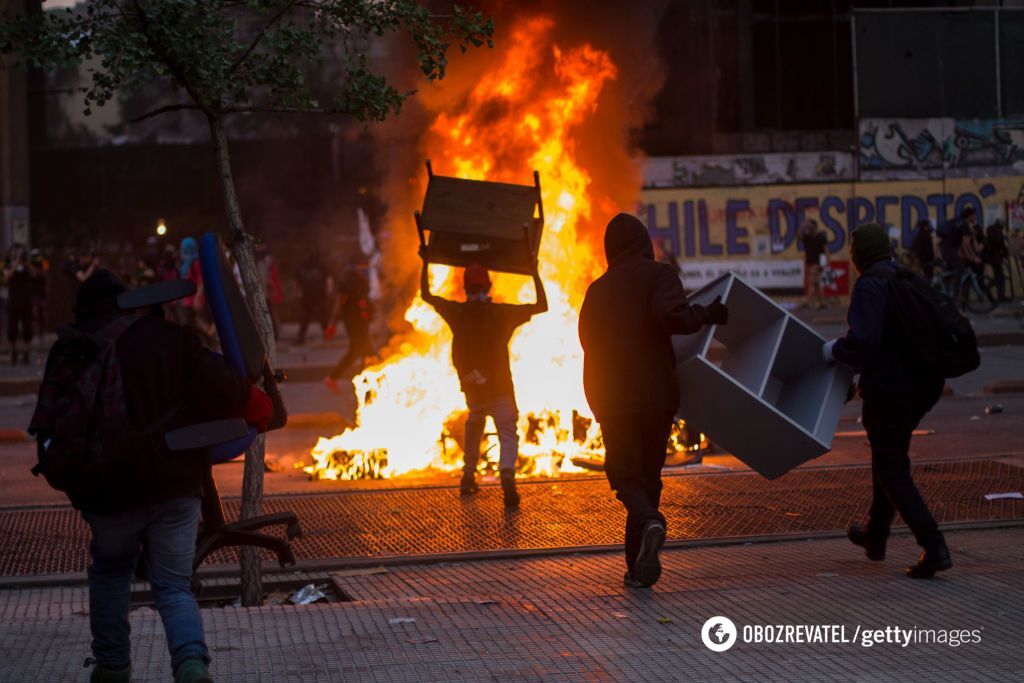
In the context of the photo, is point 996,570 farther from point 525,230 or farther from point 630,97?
point 630,97

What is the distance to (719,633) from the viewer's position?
5727mm

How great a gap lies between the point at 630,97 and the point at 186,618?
10.00 meters

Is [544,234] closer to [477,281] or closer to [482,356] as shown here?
[477,281]

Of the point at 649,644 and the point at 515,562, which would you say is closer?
the point at 649,644

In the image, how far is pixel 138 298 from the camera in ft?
15.4

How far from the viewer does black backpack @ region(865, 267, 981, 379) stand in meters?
6.55

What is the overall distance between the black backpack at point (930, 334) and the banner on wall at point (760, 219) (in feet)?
70.3

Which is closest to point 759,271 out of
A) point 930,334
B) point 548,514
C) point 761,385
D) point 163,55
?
point 548,514

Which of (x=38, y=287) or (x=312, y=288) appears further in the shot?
(x=312, y=288)

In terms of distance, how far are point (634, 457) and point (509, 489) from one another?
2437 mm

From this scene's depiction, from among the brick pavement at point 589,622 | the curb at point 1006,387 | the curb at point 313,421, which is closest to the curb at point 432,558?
the brick pavement at point 589,622

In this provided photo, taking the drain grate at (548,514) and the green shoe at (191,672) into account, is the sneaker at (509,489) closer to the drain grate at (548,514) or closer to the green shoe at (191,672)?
the drain grate at (548,514)

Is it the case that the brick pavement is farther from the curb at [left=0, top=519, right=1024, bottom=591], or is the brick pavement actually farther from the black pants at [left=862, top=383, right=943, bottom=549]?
the black pants at [left=862, top=383, right=943, bottom=549]

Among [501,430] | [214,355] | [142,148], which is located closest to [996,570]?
[501,430]
